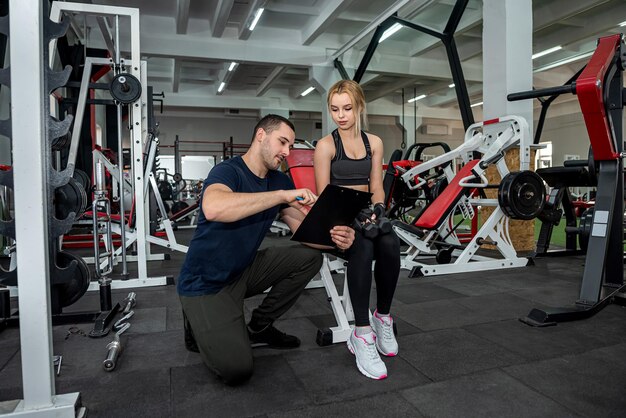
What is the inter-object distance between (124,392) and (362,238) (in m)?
0.99

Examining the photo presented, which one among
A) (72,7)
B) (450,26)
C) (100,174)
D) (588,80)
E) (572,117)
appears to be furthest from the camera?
(572,117)

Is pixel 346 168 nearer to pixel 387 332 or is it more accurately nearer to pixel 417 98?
pixel 387 332

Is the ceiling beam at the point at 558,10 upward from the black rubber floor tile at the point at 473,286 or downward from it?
upward

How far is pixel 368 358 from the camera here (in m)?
1.56

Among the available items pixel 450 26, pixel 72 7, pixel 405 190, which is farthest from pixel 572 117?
pixel 72 7

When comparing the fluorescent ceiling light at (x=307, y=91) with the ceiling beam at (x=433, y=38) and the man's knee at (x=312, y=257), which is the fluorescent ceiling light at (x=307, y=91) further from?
the man's knee at (x=312, y=257)

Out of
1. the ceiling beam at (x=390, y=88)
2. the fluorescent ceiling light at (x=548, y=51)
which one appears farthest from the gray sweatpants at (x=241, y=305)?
the ceiling beam at (x=390, y=88)

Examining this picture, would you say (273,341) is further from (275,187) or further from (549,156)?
(549,156)

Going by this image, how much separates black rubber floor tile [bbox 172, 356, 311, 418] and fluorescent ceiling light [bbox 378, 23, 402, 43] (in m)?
6.35

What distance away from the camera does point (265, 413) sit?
129 centimetres

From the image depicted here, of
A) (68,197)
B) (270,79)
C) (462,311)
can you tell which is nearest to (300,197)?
(68,197)

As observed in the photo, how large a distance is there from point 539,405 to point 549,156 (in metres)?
12.8

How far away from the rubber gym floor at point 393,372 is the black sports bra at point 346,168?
73 cm

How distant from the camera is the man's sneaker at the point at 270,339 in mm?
1812
